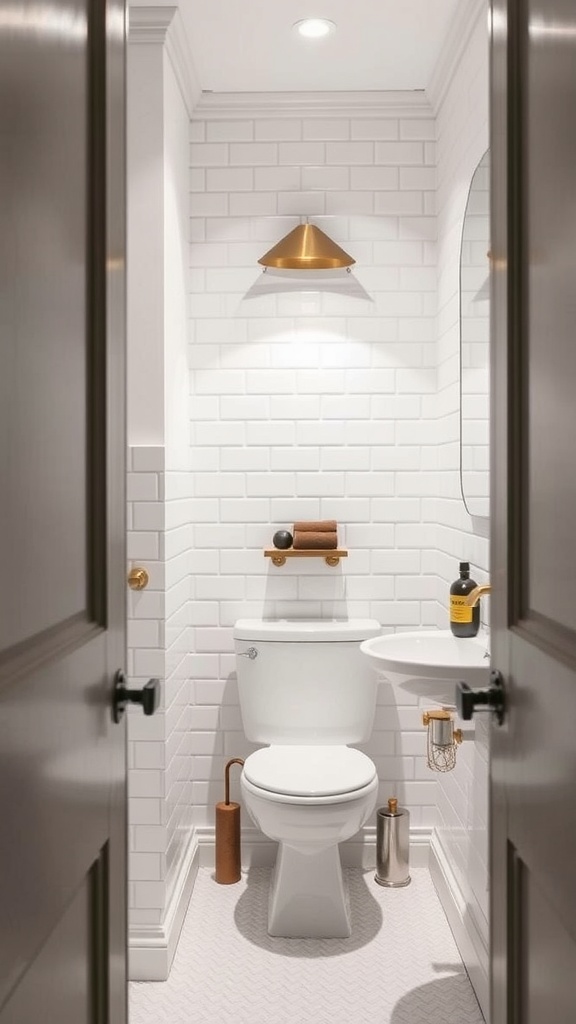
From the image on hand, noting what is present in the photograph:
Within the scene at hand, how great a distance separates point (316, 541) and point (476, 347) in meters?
0.91

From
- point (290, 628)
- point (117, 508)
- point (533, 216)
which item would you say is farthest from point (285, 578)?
point (533, 216)

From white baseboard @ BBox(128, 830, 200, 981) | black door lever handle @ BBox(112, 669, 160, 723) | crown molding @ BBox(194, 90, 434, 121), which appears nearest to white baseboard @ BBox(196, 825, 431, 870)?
white baseboard @ BBox(128, 830, 200, 981)

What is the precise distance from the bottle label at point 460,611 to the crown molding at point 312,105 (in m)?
1.75

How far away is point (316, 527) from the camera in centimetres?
302

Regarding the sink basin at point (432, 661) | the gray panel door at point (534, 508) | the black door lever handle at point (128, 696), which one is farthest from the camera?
the sink basin at point (432, 661)

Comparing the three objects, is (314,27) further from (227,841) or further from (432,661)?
(227,841)

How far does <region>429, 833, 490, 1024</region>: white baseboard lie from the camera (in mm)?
2217

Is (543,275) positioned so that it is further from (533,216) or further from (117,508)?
(117,508)

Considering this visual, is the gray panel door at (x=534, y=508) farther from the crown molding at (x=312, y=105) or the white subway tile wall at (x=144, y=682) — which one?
the crown molding at (x=312, y=105)

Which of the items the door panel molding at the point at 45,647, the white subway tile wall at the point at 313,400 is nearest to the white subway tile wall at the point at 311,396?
the white subway tile wall at the point at 313,400

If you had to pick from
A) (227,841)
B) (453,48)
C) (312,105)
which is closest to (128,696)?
(227,841)

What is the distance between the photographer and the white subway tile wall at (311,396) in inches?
122

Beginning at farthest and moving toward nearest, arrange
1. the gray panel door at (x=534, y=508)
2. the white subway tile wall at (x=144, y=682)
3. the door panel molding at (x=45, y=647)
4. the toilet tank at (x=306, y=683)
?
the toilet tank at (x=306, y=683)
the white subway tile wall at (x=144, y=682)
the gray panel door at (x=534, y=508)
the door panel molding at (x=45, y=647)

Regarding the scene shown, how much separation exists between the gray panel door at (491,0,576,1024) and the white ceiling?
58.9 inches
